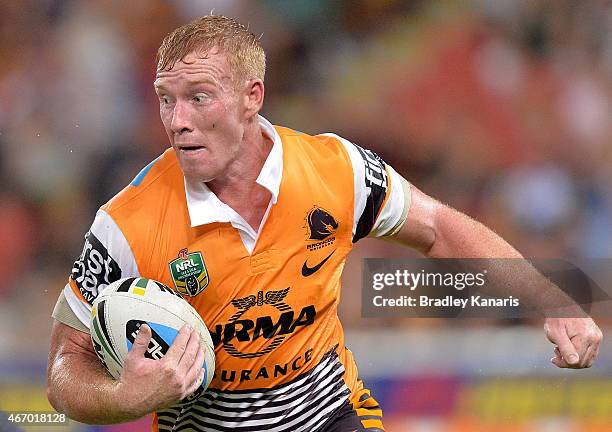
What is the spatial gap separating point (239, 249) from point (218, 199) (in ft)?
0.52

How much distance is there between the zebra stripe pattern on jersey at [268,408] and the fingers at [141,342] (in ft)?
1.77

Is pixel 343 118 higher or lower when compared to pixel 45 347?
higher

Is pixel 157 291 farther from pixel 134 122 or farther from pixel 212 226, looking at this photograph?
pixel 134 122

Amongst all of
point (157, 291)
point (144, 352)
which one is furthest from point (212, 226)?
point (144, 352)

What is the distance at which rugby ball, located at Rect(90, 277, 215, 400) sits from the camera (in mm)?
2547

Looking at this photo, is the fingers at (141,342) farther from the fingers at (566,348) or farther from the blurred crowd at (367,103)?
the blurred crowd at (367,103)

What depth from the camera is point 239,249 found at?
2.83 meters

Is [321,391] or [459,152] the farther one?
[459,152]

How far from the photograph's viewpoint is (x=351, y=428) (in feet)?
9.66

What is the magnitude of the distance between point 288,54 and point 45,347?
5.68ft

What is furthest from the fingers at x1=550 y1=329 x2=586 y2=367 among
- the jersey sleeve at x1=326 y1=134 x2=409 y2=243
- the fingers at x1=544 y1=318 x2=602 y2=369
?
the jersey sleeve at x1=326 y1=134 x2=409 y2=243

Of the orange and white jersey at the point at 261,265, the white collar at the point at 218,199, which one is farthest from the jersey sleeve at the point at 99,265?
the white collar at the point at 218,199

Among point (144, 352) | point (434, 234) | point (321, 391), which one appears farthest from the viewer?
point (434, 234)
